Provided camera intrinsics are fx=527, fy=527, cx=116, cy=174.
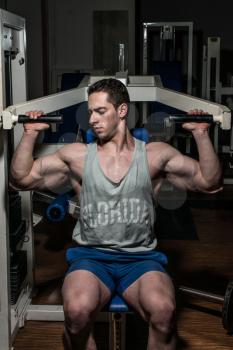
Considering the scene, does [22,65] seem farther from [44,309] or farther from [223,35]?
[223,35]

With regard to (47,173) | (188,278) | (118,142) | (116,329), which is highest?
(118,142)

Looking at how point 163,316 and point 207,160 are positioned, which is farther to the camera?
point 207,160

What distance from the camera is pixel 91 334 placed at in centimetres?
179

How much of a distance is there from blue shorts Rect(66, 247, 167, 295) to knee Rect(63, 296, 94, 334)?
0.12 metres

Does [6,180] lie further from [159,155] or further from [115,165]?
[159,155]

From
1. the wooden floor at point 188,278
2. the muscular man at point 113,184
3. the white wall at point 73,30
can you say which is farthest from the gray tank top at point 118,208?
the white wall at point 73,30

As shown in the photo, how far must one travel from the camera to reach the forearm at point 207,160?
1.83 meters

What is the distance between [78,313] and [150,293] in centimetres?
24

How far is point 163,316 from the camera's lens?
1.67 metres

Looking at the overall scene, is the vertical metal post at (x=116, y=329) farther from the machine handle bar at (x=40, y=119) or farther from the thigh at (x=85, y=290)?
the machine handle bar at (x=40, y=119)

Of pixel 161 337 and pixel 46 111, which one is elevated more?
pixel 46 111

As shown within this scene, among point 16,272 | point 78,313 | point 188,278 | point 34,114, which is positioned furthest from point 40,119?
point 188,278

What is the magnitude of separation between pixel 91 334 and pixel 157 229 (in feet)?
7.30

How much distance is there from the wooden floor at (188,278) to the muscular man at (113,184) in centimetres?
63
